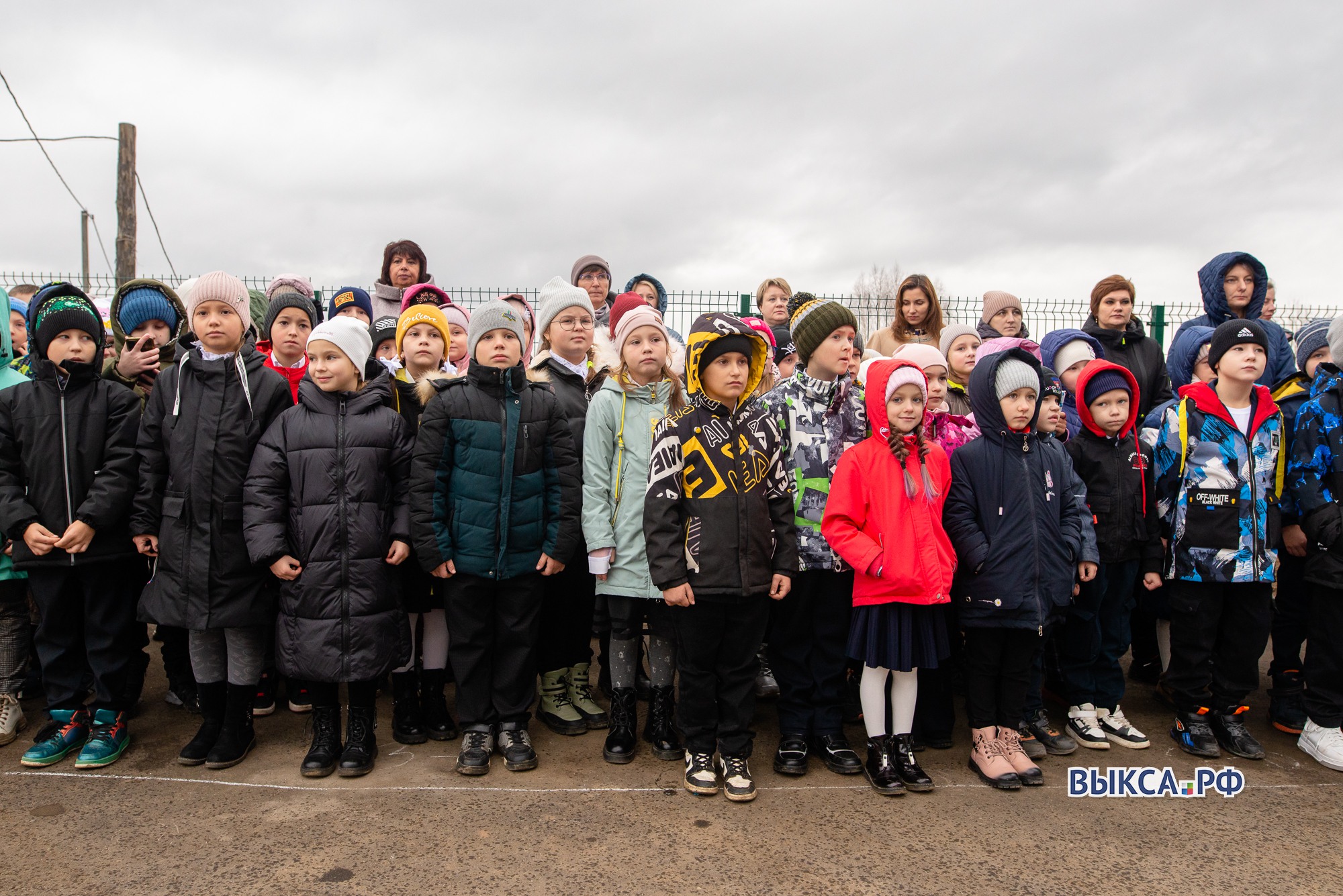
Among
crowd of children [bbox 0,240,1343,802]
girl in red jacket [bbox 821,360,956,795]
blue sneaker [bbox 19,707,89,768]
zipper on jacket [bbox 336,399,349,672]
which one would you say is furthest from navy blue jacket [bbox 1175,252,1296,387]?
blue sneaker [bbox 19,707,89,768]

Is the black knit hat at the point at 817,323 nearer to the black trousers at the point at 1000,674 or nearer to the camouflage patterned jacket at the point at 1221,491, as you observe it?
the black trousers at the point at 1000,674

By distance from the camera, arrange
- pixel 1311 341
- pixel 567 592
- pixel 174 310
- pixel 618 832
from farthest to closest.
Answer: pixel 1311 341
pixel 174 310
pixel 567 592
pixel 618 832

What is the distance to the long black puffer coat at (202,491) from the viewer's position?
142 inches

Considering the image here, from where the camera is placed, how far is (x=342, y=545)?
3.58 meters

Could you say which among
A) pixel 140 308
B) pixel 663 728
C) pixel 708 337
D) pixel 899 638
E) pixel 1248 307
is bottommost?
pixel 663 728

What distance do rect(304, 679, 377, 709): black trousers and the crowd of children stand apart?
0.06ft

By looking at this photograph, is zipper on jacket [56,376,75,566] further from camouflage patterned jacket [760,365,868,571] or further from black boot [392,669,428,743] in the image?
camouflage patterned jacket [760,365,868,571]

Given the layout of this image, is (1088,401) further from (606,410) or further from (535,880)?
(535,880)

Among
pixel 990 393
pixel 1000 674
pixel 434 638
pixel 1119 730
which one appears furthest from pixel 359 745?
pixel 1119 730

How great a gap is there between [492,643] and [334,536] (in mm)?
904

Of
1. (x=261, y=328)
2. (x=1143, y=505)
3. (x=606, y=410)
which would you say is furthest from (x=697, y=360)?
(x=261, y=328)

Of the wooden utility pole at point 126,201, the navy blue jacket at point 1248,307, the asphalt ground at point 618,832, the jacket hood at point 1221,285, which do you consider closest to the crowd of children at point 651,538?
the asphalt ground at point 618,832

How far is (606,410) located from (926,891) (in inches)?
95.1

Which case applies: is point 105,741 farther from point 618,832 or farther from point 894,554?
point 894,554
